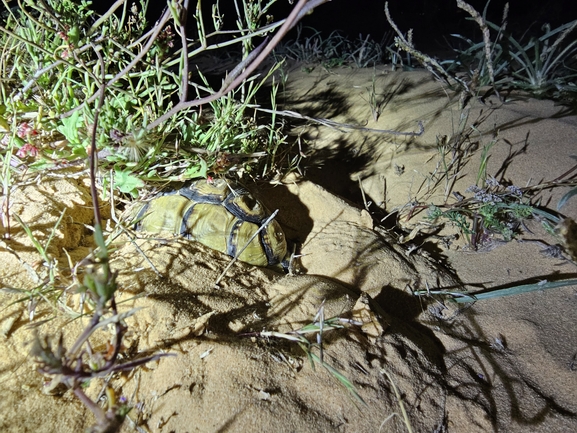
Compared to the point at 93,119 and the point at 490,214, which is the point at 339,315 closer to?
the point at 490,214

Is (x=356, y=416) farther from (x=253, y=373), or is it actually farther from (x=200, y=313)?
(x=200, y=313)

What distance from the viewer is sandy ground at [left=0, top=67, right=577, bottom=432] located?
3.48ft

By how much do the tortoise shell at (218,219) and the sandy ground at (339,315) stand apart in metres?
0.24

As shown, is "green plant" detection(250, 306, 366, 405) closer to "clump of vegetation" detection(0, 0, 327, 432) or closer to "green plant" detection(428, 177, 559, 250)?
"clump of vegetation" detection(0, 0, 327, 432)

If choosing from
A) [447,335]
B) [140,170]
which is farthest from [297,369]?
[140,170]

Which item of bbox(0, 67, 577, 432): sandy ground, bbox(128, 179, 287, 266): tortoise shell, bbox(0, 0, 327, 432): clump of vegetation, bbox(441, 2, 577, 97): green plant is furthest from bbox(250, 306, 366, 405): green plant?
bbox(441, 2, 577, 97): green plant

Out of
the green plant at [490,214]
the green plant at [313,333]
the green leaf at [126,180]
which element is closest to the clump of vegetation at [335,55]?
the green plant at [490,214]

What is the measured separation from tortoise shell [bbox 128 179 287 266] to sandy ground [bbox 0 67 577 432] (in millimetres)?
243

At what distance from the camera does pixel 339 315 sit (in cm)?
139

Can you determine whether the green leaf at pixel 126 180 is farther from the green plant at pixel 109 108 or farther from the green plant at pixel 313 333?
the green plant at pixel 313 333

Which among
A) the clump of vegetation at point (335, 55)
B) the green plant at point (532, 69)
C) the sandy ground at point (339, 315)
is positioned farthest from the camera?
the clump of vegetation at point (335, 55)

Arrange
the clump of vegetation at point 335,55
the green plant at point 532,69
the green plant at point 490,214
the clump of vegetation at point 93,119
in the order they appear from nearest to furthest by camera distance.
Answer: the clump of vegetation at point 93,119
the green plant at point 490,214
the green plant at point 532,69
the clump of vegetation at point 335,55

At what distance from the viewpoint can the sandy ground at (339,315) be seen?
1060mm

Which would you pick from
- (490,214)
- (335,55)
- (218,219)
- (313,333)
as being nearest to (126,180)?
(218,219)
